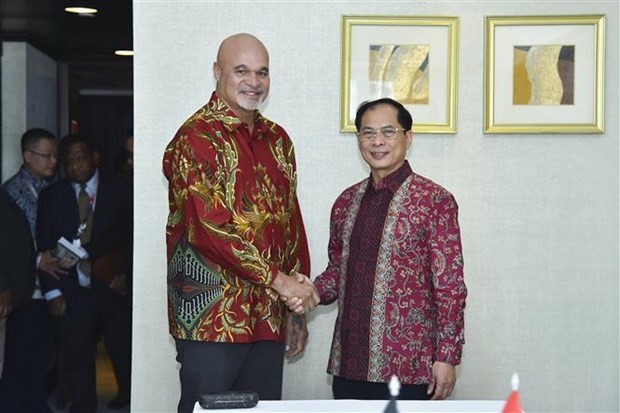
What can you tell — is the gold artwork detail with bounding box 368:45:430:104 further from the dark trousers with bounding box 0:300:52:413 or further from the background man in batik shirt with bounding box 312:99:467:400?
the dark trousers with bounding box 0:300:52:413

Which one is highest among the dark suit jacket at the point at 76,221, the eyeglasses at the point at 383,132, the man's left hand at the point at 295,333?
the eyeglasses at the point at 383,132

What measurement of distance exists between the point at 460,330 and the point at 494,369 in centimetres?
107

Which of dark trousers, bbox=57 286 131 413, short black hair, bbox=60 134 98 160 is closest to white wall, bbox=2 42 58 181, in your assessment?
Result: short black hair, bbox=60 134 98 160

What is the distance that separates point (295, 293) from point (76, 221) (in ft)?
8.76

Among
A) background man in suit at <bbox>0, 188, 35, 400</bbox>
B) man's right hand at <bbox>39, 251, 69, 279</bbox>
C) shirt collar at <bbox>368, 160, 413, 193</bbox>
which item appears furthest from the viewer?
man's right hand at <bbox>39, 251, 69, 279</bbox>

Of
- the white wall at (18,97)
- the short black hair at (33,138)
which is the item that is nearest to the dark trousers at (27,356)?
the short black hair at (33,138)

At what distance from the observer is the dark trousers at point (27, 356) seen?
6195 mm

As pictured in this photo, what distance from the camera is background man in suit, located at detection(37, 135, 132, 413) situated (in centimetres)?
604

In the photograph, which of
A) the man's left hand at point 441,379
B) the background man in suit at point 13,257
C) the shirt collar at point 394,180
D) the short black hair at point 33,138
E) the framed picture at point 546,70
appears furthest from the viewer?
the short black hair at point 33,138

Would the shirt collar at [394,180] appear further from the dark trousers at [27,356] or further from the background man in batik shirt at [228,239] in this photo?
the dark trousers at [27,356]

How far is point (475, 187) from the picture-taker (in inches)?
181

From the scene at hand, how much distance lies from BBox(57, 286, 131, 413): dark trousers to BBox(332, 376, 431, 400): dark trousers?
262 centimetres

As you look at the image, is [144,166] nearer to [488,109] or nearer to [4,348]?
[488,109]

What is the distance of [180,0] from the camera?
455 cm
